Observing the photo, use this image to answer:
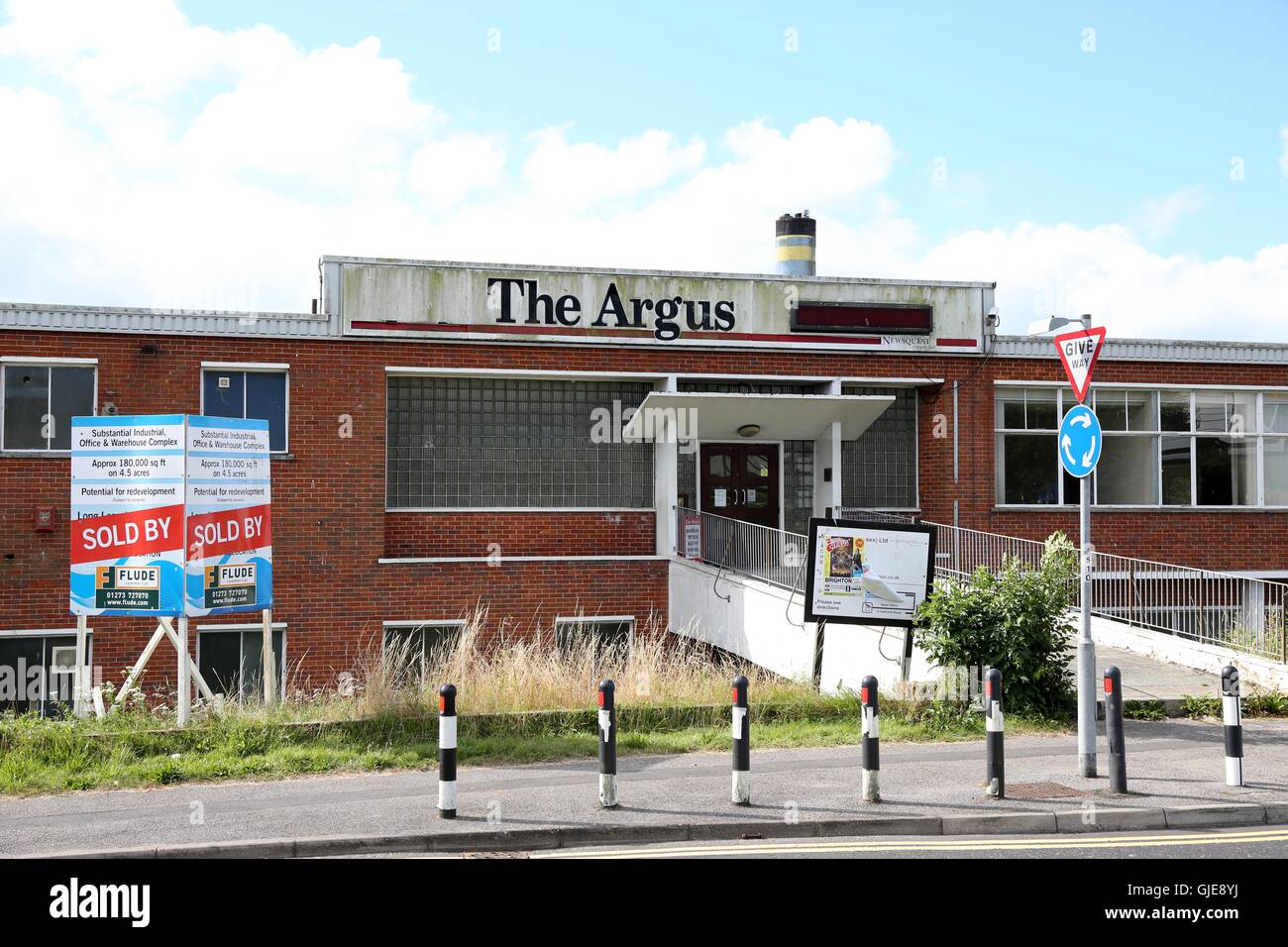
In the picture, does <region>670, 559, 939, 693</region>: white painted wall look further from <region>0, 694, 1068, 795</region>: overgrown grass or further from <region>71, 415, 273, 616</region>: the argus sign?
<region>71, 415, 273, 616</region>: the argus sign

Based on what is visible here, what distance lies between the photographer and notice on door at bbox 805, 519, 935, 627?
14633mm

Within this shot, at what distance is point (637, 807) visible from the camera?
30.9 feet

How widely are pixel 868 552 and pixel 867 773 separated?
5414mm

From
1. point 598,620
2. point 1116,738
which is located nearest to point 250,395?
point 598,620

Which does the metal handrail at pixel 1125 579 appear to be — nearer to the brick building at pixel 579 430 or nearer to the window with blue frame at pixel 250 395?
the brick building at pixel 579 430

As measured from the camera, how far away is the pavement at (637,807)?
8.65 metres

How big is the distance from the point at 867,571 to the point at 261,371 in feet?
35.9

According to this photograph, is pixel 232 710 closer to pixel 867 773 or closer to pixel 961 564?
pixel 867 773

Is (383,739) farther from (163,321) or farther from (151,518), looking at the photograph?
(163,321)

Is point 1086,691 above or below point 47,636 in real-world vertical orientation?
above

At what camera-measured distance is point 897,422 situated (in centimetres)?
2325

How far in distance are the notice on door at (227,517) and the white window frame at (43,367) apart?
23.3ft
